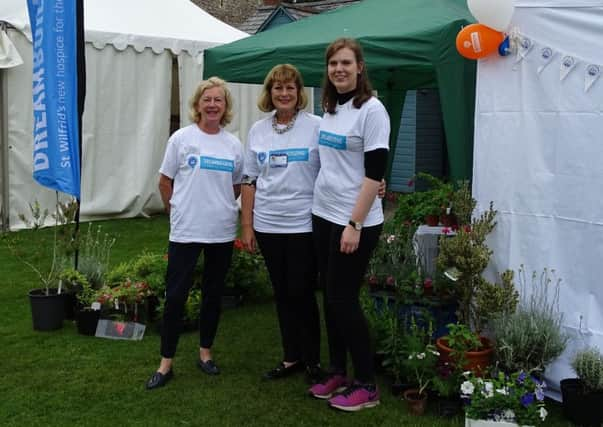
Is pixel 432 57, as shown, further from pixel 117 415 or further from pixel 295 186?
pixel 117 415

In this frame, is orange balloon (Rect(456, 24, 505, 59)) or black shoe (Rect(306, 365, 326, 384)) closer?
orange balloon (Rect(456, 24, 505, 59))

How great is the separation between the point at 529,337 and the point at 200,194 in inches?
67.3

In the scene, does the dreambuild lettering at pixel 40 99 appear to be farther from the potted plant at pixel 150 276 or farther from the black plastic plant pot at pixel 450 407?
the black plastic plant pot at pixel 450 407

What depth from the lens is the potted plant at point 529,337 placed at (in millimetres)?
3354

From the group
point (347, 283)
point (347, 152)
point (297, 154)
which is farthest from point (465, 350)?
point (297, 154)

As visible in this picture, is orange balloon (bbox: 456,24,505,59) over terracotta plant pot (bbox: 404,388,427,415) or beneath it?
over

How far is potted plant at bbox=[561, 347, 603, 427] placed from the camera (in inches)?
127

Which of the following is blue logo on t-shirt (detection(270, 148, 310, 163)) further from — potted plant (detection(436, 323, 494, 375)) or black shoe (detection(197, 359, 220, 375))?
black shoe (detection(197, 359, 220, 375))

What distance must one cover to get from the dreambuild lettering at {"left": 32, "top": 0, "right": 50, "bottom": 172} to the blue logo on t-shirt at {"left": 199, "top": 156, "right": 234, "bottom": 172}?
7.85 feet

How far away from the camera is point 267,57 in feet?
16.8

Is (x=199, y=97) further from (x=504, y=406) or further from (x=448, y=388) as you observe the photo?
(x=504, y=406)

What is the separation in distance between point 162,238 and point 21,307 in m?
2.85

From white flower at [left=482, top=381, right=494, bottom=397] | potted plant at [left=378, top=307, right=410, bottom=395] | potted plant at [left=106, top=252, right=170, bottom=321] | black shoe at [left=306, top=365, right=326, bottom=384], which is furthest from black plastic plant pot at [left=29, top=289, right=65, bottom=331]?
white flower at [left=482, top=381, right=494, bottom=397]

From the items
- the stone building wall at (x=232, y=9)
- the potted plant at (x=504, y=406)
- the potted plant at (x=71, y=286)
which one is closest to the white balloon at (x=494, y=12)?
the potted plant at (x=504, y=406)
